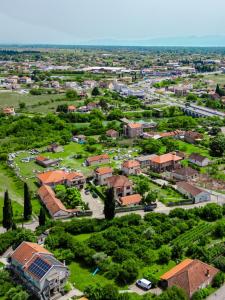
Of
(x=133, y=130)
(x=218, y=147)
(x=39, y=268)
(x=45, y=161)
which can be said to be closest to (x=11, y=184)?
(x=45, y=161)

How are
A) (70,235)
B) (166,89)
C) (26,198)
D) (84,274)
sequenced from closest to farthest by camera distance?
(84,274) → (70,235) → (26,198) → (166,89)

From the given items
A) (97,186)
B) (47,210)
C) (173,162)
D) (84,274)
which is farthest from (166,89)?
(84,274)

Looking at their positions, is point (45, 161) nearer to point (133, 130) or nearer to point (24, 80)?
point (133, 130)

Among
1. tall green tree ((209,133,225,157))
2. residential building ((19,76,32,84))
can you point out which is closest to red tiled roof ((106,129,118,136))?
tall green tree ((209,133,225,157))

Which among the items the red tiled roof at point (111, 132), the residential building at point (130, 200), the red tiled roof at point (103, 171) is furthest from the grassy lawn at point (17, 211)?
the red tiled roof at point (111, 132)

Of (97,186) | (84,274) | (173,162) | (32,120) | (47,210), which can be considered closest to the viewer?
Answer: (84,274)

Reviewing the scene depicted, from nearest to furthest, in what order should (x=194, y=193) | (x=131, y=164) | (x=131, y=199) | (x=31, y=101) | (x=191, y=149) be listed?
1. (x=131, y=199)
2. (x=194, y=193)
3. (x=131, y=164)
4. (x=191, y=149)
5. (x=31, y=101)

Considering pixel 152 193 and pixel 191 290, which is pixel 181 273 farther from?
pixel 152 193
